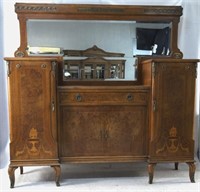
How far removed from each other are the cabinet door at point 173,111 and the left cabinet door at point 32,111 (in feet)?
2.75

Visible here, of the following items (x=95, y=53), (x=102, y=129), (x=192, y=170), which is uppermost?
(x=95, y=53)

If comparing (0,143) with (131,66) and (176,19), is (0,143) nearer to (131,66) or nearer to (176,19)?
(131,66)

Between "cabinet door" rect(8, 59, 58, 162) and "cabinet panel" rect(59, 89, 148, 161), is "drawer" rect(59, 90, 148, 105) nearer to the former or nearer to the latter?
"cabinet panel" rect(59, 89, 148, 161)

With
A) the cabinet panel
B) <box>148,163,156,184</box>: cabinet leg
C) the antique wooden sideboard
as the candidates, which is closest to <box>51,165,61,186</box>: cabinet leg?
the antique wooden sideboard

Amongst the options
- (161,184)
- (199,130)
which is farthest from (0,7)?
(199,130)

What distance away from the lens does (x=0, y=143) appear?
8.25 ft

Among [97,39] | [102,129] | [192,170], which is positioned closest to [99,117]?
[102,129]

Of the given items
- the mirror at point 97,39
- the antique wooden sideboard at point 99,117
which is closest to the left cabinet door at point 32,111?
the antique wooden sideboard at point 99,117

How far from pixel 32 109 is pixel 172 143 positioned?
1.20 meters

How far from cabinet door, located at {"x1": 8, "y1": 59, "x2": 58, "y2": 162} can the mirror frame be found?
0.40 m

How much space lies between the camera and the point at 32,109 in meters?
1.90

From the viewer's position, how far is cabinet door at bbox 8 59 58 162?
1.85 metres

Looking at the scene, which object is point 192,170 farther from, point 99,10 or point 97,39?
point 99,10

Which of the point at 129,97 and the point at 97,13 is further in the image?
the point at 97,13
